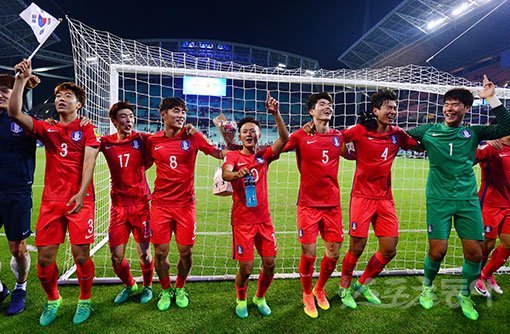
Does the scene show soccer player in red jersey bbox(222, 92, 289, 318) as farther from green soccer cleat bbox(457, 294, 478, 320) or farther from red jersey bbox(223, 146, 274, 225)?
green soccer cleat bbox(457, 294, 478, 320)

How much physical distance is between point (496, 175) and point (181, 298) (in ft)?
11.8

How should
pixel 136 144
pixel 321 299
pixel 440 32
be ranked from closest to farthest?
pixel 136 144
pixel 321 299
pixel 440 32

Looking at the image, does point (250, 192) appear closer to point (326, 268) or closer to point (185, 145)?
point (185, 145)

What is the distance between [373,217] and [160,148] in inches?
86.9

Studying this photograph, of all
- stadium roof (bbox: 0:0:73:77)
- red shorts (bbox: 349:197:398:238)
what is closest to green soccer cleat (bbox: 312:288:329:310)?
red shorts (bbox: 349:197:398:238)

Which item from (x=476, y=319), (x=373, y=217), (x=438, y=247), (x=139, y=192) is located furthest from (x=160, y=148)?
(x=476, y=319)

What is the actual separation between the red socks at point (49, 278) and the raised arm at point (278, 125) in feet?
7.45

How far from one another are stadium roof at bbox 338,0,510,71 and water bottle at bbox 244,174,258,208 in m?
26.1

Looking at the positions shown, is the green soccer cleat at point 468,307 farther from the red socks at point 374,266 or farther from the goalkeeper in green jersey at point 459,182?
the red socks at point 374,266

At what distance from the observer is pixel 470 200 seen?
295 cm

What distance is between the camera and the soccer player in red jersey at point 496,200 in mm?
3342

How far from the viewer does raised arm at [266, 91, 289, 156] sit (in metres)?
2.68

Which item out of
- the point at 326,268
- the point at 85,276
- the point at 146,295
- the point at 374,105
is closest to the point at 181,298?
the point at 146,295

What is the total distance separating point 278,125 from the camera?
2.79 m
